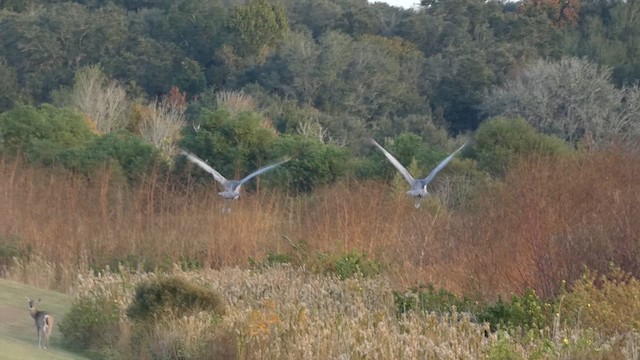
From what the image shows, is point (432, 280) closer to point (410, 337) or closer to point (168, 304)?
point (168, 304)

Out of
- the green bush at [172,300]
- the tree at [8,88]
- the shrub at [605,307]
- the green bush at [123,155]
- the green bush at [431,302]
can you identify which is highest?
the shrub at [605,307]

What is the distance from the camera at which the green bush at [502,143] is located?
2914 centimetres

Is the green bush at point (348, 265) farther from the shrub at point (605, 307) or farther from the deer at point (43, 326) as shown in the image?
the shrub at point (605, 307)

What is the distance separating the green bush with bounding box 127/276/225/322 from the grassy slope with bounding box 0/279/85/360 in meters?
0.77

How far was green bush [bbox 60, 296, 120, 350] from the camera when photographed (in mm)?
13664

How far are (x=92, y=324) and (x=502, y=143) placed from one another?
1776cm

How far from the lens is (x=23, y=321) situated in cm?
1482

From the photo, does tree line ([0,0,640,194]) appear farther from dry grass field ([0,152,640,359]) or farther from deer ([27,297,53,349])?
deer ([27,297,53,349])

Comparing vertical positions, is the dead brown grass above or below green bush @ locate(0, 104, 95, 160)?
above

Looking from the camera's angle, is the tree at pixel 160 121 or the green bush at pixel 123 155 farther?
the tree at pixel 160 121

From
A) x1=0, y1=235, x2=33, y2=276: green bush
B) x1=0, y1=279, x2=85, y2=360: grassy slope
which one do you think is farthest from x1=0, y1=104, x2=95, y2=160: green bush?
x1=0, y1=279, x2=85, y2=360: grassy slope

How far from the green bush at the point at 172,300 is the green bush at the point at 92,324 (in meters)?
0.50

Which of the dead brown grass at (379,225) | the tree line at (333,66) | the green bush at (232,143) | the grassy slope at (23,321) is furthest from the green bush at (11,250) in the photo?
the tree line at (333,66)

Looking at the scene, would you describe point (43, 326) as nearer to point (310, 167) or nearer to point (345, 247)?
point (345, 247)
